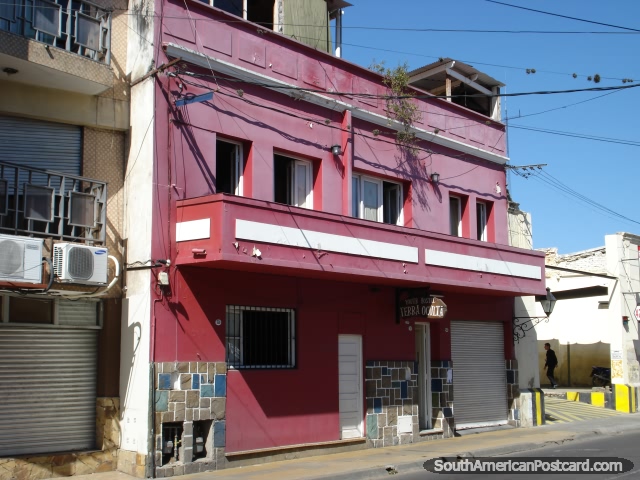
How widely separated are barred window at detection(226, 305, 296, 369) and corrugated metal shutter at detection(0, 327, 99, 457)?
2395mm

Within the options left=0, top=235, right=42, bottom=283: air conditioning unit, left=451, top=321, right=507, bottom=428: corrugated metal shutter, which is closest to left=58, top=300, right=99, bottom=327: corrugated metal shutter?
left=0, top=235, right=42, bottom=283: air conditioning unit

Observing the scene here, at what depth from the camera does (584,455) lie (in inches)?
571

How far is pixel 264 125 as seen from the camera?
1480 centimetres

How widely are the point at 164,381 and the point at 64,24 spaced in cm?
608

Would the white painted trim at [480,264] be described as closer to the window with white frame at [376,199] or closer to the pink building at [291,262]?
the pink building at [291,262]

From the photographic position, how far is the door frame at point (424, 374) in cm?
1797

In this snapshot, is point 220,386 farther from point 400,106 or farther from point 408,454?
point 400,106

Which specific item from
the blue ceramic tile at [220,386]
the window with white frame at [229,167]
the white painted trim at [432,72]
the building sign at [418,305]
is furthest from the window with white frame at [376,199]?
the blue ceramic tile at [220,386]

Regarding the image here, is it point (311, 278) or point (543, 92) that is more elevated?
point (543, 92)

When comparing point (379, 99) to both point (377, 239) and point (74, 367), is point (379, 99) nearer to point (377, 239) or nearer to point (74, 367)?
point (377, 239)

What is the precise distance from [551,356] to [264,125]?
61.0 ft

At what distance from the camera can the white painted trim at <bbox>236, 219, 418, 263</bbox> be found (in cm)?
1287

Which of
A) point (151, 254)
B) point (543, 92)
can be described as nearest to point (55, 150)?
point (151, 254)

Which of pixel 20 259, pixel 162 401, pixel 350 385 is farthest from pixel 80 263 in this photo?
pixel 350 385
